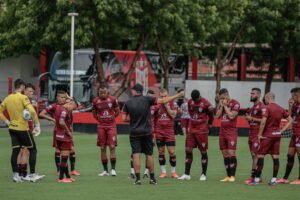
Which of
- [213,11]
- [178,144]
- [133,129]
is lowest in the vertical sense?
[178,144]

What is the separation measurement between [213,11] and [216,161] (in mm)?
19308

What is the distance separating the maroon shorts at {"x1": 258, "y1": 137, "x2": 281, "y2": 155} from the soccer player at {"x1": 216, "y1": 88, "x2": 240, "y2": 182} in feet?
3.25

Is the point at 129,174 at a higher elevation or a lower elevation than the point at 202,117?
lower

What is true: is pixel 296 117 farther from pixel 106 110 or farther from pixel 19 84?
pixel 19 84

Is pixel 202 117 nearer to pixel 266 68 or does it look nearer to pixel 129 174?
pixel 129 174

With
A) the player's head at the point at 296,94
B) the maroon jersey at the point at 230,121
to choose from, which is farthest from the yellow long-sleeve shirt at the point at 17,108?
the player's head at the point at 296,94

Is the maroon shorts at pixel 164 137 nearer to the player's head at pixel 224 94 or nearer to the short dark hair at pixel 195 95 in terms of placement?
the short dark hair at pixel 195 95

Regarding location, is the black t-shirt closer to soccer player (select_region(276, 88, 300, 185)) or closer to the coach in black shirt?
the coach in black shirt

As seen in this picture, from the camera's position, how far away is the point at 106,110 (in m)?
22.0

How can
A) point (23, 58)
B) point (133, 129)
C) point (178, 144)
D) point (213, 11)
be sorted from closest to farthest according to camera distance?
point (133, 129), point (178, 144), point (213, 11), point (23, 58)

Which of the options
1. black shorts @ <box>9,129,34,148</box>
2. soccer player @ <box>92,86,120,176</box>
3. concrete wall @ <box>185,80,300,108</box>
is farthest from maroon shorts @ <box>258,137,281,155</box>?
concrete wall @ <box>185,80,300,108</box>

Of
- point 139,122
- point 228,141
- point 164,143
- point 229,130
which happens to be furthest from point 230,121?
point 139,122

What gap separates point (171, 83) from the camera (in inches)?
2176

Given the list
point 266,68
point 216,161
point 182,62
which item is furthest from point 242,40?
point 216,161
